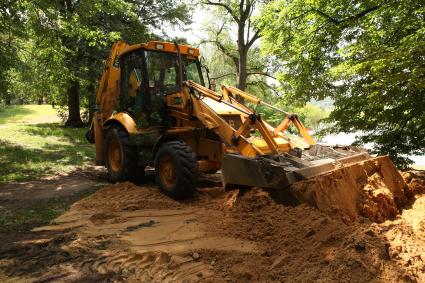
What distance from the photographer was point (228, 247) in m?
4.60

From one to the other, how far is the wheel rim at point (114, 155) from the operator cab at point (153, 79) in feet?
2.88

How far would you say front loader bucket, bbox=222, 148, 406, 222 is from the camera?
497 cm

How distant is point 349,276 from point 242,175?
2.35 metres

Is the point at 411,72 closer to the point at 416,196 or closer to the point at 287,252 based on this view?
the point at 416,196

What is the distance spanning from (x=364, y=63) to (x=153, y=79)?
4.30 metres

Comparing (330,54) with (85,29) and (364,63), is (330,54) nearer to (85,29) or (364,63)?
(364,63)

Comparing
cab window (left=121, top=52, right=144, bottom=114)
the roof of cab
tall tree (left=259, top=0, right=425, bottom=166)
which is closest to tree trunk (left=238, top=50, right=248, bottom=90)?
tall tree (left=259, top=0, right=425, bottom=166)

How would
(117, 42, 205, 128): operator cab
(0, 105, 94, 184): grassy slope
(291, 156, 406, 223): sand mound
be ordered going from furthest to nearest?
(0, 105, 94, 184): grassy slope
(117, 42, 205, 128): operator cab
(291, 156, 406, 223): sand mound

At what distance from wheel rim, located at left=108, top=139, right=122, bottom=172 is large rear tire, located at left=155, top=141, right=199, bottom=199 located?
72.8 inches

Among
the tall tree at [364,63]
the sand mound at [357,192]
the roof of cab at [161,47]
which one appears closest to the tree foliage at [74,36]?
the roof of cab at [161,47]

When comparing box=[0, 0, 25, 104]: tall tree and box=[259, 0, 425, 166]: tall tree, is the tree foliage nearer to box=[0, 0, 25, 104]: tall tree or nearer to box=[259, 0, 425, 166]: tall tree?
box=[0, 0, 25, 104]: tall tree

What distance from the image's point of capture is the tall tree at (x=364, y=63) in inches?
308

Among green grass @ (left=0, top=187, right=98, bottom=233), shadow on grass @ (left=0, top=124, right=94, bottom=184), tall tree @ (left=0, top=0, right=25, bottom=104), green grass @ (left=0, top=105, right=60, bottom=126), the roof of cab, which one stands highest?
tall tree @ (left=0, top=0, right=25, bottom=104)

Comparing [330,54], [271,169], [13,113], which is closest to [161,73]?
[271,169]
